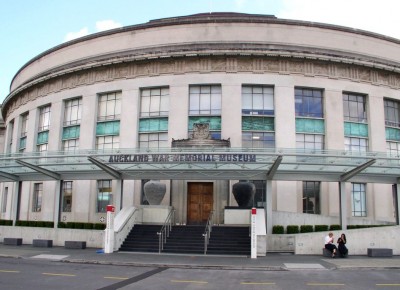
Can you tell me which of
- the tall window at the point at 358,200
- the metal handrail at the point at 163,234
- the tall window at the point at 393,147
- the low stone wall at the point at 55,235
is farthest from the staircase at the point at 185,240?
the tall window at the point at 393,147

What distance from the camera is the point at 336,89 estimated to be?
34500 mm

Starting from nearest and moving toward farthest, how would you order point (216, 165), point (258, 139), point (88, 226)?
point (216, 165) → point (88, 226) → point (258, 139)

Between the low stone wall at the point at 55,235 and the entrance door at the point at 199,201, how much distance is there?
849 centimetres

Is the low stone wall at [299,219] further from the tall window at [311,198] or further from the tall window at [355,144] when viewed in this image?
the tall window at [355,144]

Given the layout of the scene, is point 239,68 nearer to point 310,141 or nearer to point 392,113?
point 310,141

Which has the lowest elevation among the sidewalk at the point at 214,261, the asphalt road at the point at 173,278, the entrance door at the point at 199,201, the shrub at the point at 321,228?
the asphalt road at the point at 173,278

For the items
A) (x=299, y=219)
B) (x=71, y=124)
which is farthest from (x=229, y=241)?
(x=71, y=124)

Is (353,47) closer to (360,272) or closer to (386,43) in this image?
(386,43)

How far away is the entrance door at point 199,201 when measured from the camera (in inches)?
1278

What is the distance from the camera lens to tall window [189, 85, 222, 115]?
3412cm

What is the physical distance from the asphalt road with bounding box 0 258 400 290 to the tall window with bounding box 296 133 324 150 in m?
16.8

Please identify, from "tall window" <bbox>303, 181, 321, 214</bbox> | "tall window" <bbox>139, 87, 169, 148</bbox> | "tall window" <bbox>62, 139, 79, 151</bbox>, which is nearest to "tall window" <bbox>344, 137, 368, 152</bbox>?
"tall window" <bbox>303, 181, 321, 214</bbox>

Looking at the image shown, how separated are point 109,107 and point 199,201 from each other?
1193 centimetres

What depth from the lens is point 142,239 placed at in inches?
982
